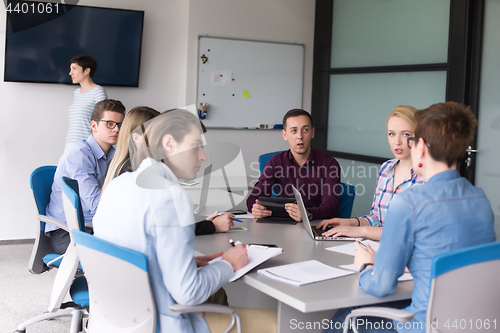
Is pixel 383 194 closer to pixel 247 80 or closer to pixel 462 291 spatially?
pixel 462 291

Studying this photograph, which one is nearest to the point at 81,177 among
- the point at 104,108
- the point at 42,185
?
the point at 42,185

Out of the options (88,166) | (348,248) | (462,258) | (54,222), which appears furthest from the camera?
(88,166)

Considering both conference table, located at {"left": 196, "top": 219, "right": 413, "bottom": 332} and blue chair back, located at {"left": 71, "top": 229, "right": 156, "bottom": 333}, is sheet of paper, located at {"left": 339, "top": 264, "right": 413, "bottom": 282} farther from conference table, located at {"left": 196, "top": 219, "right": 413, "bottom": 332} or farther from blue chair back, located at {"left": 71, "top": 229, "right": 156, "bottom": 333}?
blue chair back, located at {"left": 71, "top": 229, "right": 156, "bottom": 333}

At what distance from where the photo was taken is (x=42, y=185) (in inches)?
108

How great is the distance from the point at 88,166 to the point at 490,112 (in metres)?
2.90

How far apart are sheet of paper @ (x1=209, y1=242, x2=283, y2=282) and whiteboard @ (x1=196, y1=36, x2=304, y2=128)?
339cm

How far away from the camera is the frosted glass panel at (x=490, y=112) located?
137 inches

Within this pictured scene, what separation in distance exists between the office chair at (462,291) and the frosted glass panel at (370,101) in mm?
2812

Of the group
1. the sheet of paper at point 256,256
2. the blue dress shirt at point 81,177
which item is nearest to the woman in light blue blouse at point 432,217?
the sheet of paper at point 256,256

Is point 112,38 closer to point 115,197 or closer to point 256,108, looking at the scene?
point 256,108

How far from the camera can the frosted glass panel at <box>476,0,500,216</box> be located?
11.4 ft

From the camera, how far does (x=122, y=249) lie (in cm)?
133

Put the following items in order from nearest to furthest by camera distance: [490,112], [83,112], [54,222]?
[54,222] < [490,112] < [83,112]

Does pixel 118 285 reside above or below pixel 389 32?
below
